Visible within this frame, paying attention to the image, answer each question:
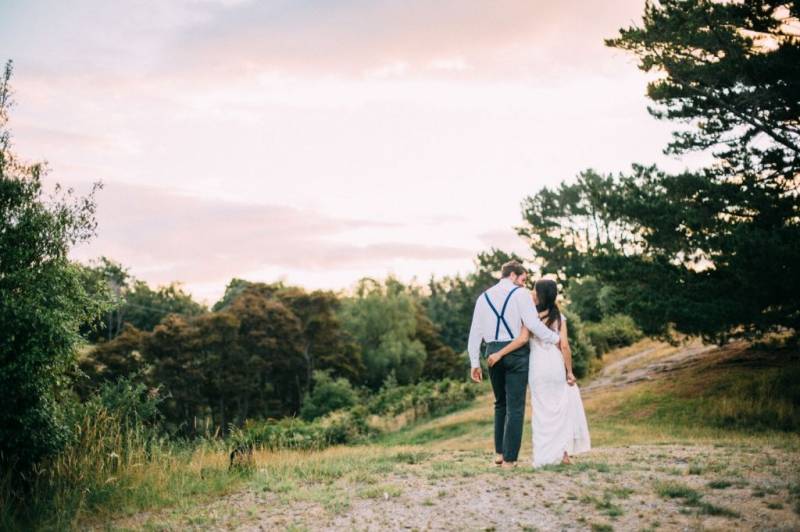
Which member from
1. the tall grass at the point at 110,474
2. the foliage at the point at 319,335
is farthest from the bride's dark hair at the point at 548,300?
the foliage at the point at 319,335

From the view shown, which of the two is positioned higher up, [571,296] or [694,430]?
[571,296]

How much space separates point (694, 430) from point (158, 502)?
10.9m

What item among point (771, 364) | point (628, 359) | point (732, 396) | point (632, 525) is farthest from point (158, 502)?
point (628, 359)

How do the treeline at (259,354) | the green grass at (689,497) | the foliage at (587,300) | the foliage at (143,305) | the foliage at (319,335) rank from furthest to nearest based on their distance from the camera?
the foliage at (143,305) → the foliage at (319,335) → the treeline at (259,354) → the foliage at (587,300) → the green grass at (689,497)

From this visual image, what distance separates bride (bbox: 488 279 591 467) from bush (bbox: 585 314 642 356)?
817 inches

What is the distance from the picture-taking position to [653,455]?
8.12m

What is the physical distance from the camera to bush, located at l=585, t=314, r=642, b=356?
27.3m

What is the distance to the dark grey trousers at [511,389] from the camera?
709 centimetres

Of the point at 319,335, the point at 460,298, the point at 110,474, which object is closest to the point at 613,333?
the point at 319,335

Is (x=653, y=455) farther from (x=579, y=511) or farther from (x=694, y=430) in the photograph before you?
(x=694, y=430)

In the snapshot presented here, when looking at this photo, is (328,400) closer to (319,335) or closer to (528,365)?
(319,335)

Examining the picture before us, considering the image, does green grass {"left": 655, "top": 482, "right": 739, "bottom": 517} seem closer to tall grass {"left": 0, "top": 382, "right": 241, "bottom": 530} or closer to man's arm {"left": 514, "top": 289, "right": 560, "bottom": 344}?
man's arm {"left": 514, "top": 289, "right": 560, "bottom": 344}

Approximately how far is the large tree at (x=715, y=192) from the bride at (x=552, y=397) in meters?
7.02

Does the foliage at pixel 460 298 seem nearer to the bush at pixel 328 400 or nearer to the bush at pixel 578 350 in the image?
the bush at pixel 328 400
